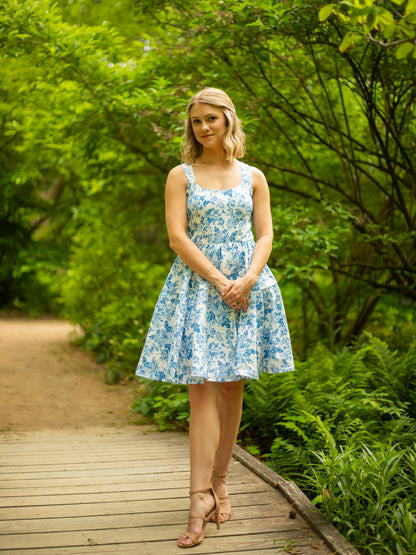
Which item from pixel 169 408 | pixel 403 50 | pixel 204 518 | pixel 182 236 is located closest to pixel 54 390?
pixel 169 408

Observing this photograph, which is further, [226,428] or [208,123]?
[226,428]

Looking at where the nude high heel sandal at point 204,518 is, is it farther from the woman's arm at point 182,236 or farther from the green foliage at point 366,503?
the woman's arm at point 182,236

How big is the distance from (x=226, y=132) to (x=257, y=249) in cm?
55

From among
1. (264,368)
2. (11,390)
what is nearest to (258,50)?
(264,368)

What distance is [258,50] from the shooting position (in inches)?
186

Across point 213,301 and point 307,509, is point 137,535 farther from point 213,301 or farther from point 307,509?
point 213,301

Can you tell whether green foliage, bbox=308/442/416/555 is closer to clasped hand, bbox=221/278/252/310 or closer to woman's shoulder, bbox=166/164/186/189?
clasped hand, bbox=221/278/252/310

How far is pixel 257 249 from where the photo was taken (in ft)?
8.54

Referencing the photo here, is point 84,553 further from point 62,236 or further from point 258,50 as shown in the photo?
point 62,236

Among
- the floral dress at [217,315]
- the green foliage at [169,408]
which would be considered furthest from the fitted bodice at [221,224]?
the green foliage at [169,408]

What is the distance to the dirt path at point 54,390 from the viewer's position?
17.4 feet

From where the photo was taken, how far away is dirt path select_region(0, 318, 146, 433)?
17.4ft

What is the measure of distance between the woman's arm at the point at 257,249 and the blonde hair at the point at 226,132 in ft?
0.53

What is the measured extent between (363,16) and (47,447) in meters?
3.35
